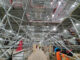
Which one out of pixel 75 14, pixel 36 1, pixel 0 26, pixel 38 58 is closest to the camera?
pixel 38 58

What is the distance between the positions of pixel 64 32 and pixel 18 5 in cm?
196

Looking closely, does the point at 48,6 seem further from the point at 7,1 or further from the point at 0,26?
the point at 0,26

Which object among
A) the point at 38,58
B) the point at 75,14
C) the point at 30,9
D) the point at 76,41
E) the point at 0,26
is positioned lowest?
the point at 38,58

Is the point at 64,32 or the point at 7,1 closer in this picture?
the point at 7,1

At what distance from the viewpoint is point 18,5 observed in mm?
2002

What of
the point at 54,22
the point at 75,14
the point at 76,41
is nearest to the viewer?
the point at 75,14

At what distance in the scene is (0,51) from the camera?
202cm

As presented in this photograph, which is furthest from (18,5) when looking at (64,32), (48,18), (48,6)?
(64,32)

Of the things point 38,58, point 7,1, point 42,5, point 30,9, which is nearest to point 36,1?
point 42,5

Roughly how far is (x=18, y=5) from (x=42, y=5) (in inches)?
25.5

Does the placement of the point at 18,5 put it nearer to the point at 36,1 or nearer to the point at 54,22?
the point at 36,1

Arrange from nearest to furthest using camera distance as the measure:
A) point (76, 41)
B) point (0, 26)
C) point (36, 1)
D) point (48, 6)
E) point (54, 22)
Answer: point (0, 26), point (36, 1), point (48, 6), point (76, 41), point (54, 22)

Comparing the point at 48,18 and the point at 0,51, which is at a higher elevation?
the point at 48,18

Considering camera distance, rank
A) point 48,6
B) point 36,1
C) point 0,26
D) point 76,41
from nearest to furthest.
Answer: point 0,26 → point 36,1 → point 48,6 → point 76,41
